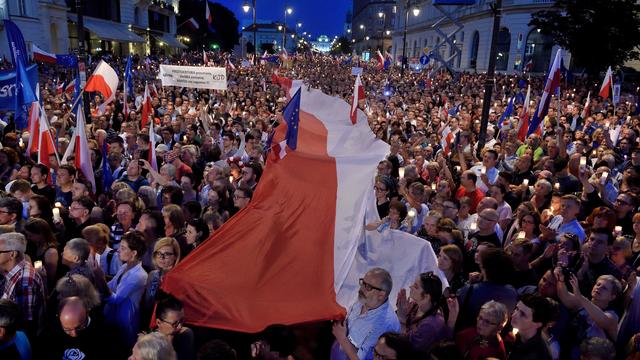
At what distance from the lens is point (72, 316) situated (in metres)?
3.21

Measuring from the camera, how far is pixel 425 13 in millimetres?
73500

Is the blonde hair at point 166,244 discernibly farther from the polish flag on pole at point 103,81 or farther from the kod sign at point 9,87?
the polish flag on pole at point 103,81

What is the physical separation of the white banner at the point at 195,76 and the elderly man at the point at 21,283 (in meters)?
9.86

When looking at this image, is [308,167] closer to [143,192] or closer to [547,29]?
[143,192]

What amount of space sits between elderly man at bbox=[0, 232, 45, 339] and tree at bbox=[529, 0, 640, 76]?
29518 mm

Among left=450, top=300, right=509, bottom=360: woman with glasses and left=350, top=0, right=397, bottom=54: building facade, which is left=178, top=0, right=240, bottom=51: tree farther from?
left=450, top=300, right=509, bottom=360: woman with glasses

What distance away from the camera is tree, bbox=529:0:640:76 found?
1051 inches

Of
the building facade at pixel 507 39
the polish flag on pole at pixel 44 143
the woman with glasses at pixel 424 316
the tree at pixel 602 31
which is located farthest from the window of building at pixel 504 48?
the woman with glasses at pixel 424 316

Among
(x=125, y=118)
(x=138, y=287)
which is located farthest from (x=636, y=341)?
(x=125, y=118)

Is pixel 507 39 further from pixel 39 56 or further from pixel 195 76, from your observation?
pixel 39 56

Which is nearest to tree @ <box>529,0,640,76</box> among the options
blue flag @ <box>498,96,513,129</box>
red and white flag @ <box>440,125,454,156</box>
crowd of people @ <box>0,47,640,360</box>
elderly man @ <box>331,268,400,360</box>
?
blue flag @ <box>498,96,513,129</box>

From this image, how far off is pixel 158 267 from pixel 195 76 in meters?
10.2

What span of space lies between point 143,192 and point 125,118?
7.76 m

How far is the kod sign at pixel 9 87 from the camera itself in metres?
8.89
